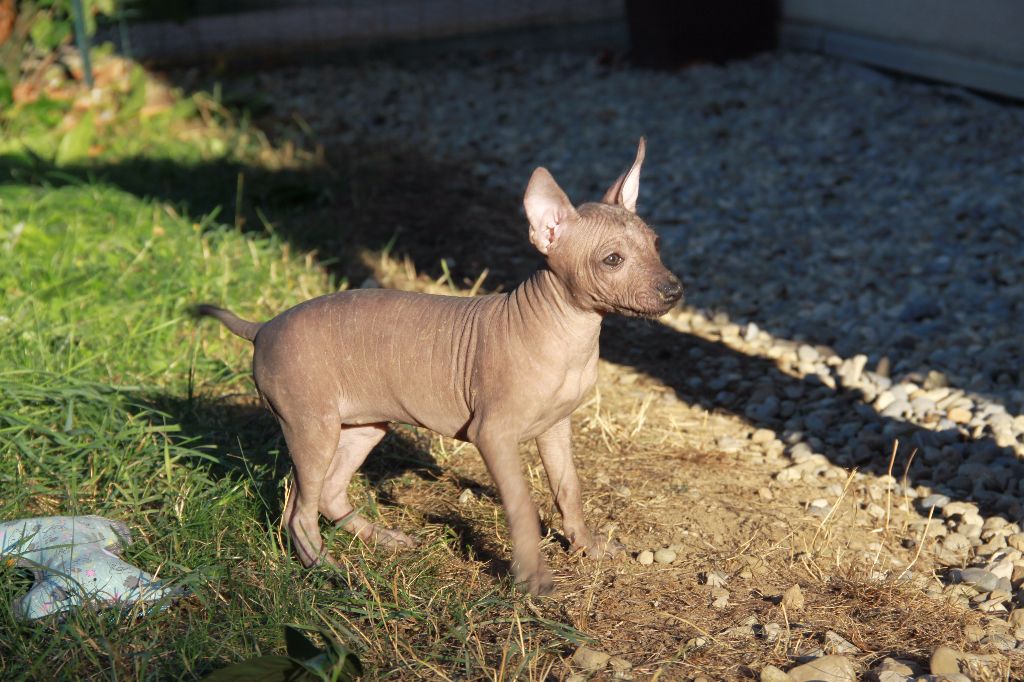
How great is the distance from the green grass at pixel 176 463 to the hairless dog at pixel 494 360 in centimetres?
21

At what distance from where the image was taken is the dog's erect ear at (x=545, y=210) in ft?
11.1

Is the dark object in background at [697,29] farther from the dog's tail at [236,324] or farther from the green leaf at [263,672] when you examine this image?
the green leaf at [263,672]

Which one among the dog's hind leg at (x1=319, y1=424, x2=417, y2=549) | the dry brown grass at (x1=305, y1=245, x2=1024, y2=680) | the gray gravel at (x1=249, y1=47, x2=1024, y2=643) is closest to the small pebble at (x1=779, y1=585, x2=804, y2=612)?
the dry brown grass at (x1=305, y1=245, x2=1024, y2=680)

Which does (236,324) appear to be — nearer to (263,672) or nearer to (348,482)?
(348,482)

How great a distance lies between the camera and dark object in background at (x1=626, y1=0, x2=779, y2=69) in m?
10.6

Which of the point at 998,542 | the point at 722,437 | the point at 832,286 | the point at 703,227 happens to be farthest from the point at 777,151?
the point at 998,542

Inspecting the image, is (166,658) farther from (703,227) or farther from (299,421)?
(703,227)

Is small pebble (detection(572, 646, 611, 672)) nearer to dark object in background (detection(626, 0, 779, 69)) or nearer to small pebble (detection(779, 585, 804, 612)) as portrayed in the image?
small pebble (detection(779, 585, 804, 612))

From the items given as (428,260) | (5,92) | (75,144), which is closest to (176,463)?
(428,260)

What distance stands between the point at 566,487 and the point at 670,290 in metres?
0.93

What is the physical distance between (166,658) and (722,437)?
2.65 metres

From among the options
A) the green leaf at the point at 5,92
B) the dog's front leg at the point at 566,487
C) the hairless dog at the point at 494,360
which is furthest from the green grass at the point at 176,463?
the green leaf at the point at 5,92

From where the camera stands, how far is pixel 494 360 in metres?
3.57

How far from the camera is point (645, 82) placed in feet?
34.9
